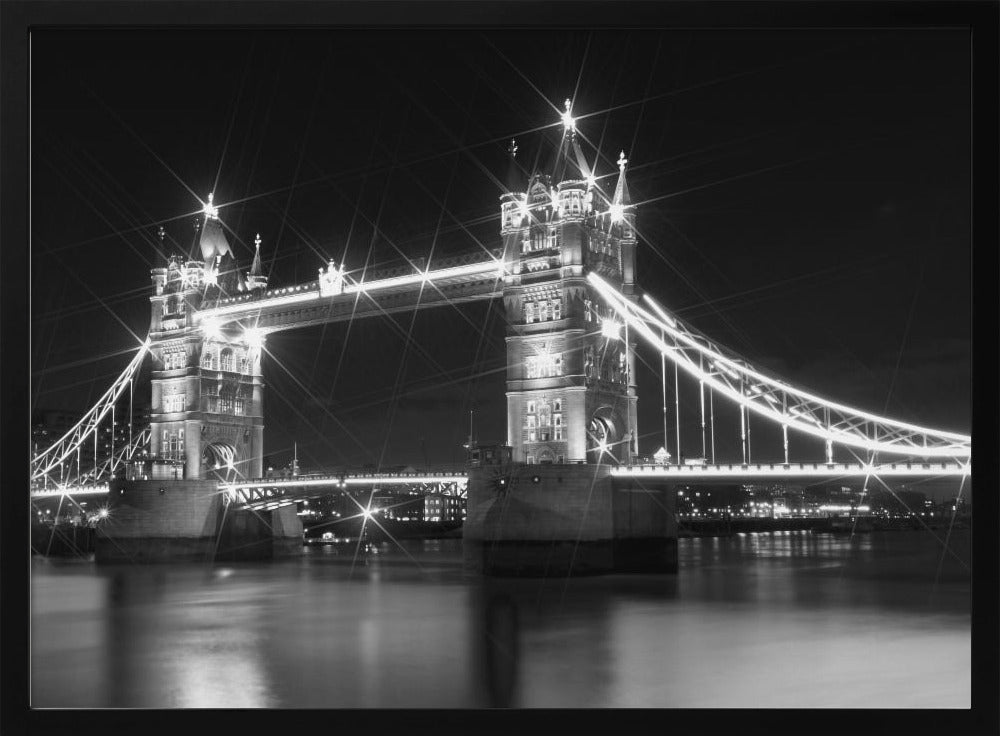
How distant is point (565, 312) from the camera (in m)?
23.9

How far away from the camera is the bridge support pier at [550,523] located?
855 inches

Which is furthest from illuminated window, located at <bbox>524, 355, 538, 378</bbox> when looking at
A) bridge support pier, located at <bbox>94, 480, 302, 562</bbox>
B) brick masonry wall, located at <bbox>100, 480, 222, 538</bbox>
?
brick masonry wall, located at <bbox>100, 480, 222, 538</bbox>

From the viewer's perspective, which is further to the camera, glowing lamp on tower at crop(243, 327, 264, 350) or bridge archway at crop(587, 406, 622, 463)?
glowing lamp on tower at crop(243, 327, 264, 350)

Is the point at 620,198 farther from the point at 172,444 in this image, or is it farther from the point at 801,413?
the point at 172,444

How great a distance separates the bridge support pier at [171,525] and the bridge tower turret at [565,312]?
35.1 feet

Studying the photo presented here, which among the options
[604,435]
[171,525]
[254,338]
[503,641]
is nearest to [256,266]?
[254,338]

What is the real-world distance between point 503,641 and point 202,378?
21581mm

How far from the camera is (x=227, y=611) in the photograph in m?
18.8

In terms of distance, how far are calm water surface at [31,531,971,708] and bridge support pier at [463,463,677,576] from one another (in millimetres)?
535

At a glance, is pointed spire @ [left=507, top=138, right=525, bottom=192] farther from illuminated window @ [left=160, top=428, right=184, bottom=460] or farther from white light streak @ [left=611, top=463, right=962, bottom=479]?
illuminated window @ [left=160, top=428, right=184, bottom=460]

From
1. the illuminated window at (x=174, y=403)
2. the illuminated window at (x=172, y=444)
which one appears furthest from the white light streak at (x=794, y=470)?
the illuminated window at (x=174, y=403)

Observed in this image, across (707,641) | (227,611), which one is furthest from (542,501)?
(707,641)

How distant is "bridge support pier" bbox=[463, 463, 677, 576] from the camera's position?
21719 millimetres

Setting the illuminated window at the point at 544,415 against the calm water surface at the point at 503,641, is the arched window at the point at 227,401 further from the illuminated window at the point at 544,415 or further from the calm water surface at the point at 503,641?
the illuminated window at the point at 544,415
